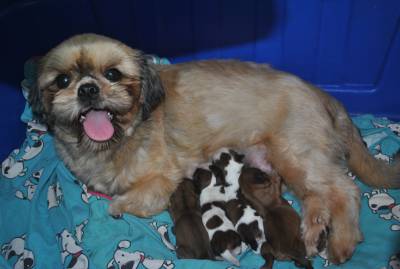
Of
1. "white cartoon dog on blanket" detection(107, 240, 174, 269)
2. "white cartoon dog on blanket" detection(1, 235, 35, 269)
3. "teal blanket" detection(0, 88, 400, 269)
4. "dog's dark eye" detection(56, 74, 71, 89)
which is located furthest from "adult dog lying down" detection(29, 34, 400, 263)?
"white cartoon dog on blanket" detection(1, 235, 35, 269)

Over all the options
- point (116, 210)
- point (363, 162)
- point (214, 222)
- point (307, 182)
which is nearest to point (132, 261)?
point (116, 210)

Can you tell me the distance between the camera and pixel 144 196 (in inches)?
114

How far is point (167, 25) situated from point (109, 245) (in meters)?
1.74

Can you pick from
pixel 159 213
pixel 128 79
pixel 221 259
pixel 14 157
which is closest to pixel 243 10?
pixel 128 79

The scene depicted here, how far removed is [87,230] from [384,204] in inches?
76.6

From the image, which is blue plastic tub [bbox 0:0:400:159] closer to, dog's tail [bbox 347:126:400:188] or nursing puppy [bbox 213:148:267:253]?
dog's tail [bbox 347:126:400:188]

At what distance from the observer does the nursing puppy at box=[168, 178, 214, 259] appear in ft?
8.78

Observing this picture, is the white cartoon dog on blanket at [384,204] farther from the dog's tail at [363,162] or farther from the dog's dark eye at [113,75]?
the dog's dark eye at [113,75]

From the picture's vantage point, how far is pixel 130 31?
367cm

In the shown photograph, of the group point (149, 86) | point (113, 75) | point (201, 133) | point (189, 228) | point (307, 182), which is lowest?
point (189, 228)

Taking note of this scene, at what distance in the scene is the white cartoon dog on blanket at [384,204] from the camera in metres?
3.00

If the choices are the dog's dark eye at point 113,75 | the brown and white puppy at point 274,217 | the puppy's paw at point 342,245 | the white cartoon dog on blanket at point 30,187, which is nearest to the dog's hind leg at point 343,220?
the puppy's paw at point 342,245

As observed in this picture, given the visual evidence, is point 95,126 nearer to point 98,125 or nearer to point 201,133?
point 98,125

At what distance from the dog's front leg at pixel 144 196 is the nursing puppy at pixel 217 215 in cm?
21
